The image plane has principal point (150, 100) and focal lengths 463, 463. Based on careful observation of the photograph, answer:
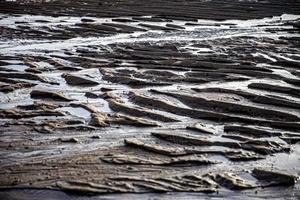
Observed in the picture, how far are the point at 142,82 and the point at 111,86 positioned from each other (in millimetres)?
682

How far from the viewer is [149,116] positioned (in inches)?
310

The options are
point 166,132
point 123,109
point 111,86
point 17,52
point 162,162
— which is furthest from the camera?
point 17,52

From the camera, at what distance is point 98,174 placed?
5.77 metres

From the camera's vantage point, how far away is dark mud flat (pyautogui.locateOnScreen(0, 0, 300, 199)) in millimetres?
5586

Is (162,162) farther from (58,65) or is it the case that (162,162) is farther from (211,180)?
(58,65)

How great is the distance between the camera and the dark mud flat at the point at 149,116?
5586 millimetres

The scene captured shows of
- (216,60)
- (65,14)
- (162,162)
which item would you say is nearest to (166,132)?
(162,162)

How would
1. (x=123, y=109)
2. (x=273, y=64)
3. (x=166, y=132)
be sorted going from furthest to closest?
(x=273, y=64) < (x=123, y=109) < (x=166, y=132)

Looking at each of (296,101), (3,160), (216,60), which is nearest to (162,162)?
(3,160)

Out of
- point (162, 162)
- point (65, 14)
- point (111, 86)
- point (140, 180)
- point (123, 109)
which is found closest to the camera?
point (140, 180)

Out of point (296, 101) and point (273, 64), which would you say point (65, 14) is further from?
point (296, 101)

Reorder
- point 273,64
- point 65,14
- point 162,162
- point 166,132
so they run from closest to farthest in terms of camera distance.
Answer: point 162,162, point 166,132, point 273,64, point 65,14

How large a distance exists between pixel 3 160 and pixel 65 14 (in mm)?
16587

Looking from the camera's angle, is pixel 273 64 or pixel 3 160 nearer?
pixel 3 160
